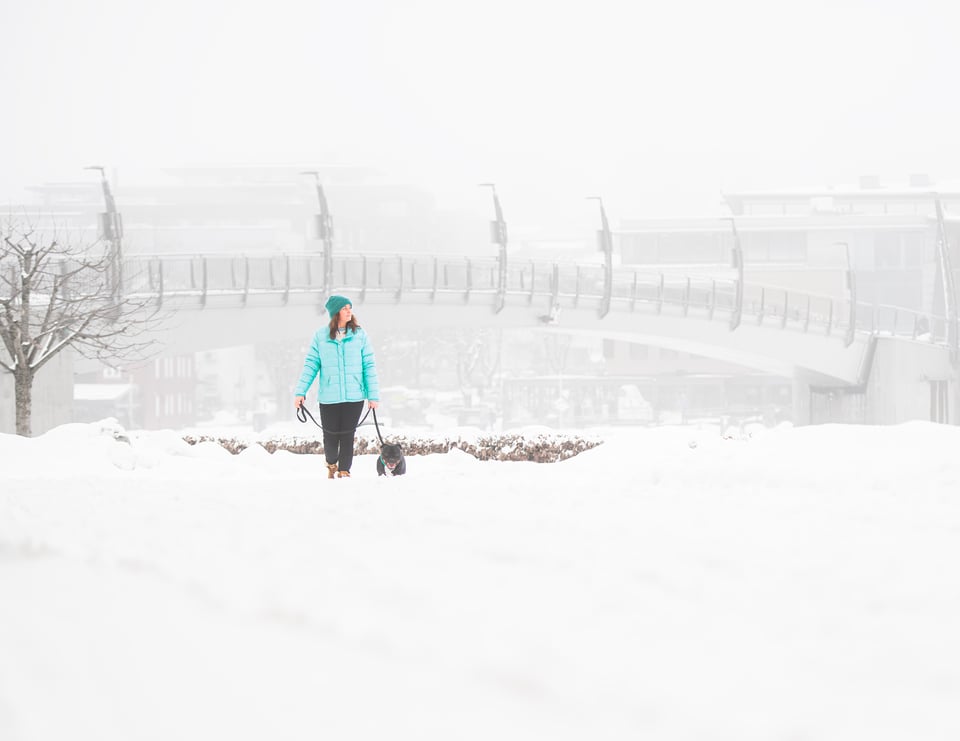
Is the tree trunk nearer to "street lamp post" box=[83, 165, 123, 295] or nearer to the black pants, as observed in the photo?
"street lamp post" box=[83, 165, 123, 295]

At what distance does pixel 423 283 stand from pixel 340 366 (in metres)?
27.1

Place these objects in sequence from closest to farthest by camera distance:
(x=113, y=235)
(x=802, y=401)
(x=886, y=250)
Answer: (x=113, y=235), (x=802, y=401), (x=886, y=250)

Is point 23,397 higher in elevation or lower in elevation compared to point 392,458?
lower

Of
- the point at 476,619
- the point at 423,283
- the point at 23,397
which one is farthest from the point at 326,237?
the point at 476,619

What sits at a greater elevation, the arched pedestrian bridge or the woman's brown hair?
the woman's brown hair

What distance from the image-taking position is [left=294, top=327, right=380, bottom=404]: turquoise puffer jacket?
439 inches

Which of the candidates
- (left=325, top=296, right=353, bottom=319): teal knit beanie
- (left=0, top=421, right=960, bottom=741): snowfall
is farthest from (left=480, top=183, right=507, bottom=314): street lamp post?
(left=0, top=421, right=960, bottom=741): snowfall

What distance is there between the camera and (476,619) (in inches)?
154

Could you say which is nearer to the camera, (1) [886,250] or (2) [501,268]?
(2) [501,268]

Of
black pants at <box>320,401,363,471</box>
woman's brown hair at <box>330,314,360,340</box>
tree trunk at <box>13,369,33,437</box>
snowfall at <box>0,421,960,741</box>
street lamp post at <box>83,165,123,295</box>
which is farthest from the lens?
street lamp post at <box>83,165,123,295</box>

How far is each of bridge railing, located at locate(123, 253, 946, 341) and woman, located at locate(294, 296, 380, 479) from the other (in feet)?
65.4

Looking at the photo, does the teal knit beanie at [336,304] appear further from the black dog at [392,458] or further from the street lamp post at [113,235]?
the street lamp post at [113,235]

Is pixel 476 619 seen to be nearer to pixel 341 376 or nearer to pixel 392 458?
pixel 341 376

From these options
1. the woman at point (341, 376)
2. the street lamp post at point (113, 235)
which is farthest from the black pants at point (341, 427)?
the street lamp post at point (113, 235)
